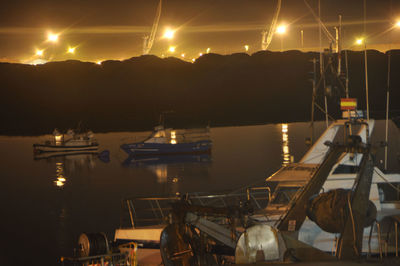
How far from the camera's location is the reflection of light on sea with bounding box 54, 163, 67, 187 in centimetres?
4446

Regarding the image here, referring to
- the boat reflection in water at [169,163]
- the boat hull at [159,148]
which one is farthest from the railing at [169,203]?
the boat hull at [159,148]

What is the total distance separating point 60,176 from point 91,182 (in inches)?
203

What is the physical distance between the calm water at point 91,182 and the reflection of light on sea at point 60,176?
77 millimetres

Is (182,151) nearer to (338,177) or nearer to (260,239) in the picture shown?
(338,177)

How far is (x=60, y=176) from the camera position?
48.6 meters

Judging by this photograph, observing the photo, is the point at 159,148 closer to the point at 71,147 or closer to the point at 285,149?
the point at 71,147

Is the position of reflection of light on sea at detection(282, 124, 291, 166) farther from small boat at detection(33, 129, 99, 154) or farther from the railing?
the railing

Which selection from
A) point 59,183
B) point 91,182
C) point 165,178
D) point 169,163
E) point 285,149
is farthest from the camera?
point 285,149

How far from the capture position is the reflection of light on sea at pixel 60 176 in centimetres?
4446

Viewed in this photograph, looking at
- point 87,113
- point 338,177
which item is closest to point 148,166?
point 338,177

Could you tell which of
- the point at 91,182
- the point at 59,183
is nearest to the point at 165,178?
the point at 91,182

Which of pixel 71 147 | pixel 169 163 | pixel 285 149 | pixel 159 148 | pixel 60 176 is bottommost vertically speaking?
pixel 60 176

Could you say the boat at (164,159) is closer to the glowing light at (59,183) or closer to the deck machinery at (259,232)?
the glowing light at (59,183)

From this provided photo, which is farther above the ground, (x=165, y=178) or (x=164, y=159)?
(x=164, y=159)
